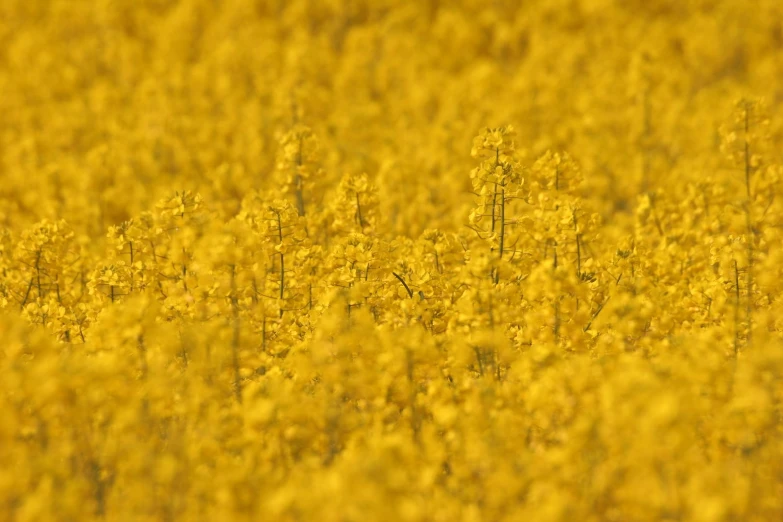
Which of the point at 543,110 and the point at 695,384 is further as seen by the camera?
the point at 543,110

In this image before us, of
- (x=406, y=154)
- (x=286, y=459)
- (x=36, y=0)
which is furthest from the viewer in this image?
(x=36, y=0)

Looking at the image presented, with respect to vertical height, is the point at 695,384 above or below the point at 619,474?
above

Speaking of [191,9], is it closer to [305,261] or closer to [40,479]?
[305,261]

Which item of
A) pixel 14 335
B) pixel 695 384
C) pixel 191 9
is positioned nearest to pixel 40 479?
pixel 14 335

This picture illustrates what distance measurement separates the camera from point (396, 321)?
638 cm

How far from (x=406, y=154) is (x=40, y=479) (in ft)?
23.2

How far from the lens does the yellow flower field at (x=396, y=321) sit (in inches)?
184

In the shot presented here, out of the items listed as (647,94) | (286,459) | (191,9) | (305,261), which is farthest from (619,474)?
(191,9)

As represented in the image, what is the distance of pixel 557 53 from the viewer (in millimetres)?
15367

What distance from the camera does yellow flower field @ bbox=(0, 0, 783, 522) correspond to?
184 inches

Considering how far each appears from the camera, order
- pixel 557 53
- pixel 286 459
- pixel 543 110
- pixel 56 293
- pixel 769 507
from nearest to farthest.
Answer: pixel 769 507 → pixel 286 459 → pixel 56 293 → pixel 543 110 → pixel 557 53

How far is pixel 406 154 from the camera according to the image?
11.2 meters

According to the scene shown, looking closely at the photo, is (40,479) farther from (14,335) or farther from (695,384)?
A: (695,384)

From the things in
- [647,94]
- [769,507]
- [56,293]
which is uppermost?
[647,94]
